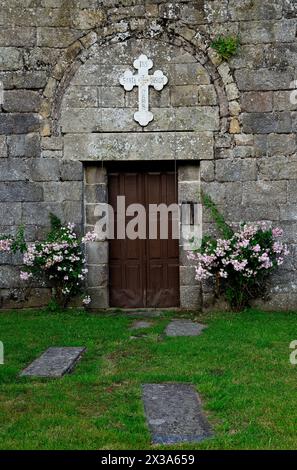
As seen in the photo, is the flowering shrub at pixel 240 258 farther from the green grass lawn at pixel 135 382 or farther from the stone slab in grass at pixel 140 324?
the stone slab in grass at pixel 140 324

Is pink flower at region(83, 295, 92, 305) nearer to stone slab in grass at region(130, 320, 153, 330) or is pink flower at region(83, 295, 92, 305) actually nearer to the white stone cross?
A: stone slab in grass at region(130, 320, 153, 330)

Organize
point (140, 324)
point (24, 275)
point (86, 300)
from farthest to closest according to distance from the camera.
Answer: point (86, 300) → point (24, 275) → point (140, 324)

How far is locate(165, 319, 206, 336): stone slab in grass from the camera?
671 cm

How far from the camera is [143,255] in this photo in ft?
27.9

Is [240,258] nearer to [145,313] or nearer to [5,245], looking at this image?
[145,313]

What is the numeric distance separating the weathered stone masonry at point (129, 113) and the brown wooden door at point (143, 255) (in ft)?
1.31

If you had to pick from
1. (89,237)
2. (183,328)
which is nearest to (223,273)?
(183,328)

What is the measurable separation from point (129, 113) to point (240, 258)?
7.62 ft

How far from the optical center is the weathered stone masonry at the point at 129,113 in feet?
26.5

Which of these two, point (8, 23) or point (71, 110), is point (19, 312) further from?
point (8, 23)

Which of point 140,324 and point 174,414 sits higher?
point 140,324

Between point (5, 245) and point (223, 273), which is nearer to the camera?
point (223, 273)

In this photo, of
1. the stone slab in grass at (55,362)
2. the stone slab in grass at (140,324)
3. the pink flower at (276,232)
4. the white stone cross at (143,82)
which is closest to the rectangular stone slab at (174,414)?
the stone slab in grass at (55,362)

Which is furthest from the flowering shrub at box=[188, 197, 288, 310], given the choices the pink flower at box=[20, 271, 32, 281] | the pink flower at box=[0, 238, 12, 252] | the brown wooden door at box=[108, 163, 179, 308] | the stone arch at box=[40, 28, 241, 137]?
the pink flower at box=[0, 238, 12, 252]
